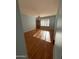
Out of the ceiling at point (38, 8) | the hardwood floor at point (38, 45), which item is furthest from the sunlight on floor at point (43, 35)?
the ceiling at point (38, 8)

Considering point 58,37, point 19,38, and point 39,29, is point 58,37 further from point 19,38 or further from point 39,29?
point 19,38

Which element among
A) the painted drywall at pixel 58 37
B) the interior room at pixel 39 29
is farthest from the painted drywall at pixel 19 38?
the painted drywall at pixel 58 37

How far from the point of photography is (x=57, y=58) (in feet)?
2.21

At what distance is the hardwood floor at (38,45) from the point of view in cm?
69

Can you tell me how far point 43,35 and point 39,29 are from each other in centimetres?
Result: 4

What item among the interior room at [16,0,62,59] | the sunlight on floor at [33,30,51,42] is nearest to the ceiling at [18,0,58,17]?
the interior room at [16,0,62,59]

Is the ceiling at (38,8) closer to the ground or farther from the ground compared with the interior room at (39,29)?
farther from the ground

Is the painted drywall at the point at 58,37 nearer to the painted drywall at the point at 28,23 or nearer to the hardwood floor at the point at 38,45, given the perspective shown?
the hardwood floor at the point at 38,45

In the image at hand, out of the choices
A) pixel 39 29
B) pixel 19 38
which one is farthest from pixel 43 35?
pixel 19 38

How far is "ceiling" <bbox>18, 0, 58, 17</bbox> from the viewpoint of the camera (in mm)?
687

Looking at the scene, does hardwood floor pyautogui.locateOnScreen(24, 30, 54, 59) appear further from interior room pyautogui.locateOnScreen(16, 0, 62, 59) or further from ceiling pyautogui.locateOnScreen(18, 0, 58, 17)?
ceiling pyautogui.locateOnScreen(18, 0, 58, 17)

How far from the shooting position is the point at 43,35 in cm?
70

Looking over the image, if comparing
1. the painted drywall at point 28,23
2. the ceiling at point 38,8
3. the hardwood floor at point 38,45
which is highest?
the ceiling at point 38,8
